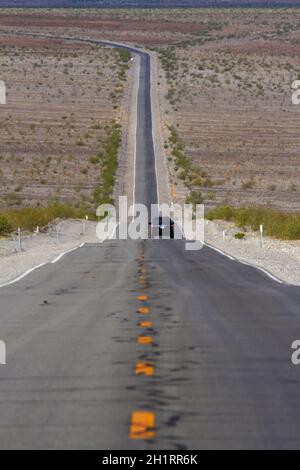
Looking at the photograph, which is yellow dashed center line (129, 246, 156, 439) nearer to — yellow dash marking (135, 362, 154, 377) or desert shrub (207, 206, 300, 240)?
yellow dash marking (135, 362, 154, 377)

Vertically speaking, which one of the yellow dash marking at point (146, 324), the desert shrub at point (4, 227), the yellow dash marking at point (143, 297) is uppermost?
the yellow dash marking at point (146, 324)

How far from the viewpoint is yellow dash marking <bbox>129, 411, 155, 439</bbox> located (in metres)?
8.21

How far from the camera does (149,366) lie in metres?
11.3

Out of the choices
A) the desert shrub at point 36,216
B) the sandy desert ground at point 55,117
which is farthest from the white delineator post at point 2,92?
the desert shrub at point 36,216

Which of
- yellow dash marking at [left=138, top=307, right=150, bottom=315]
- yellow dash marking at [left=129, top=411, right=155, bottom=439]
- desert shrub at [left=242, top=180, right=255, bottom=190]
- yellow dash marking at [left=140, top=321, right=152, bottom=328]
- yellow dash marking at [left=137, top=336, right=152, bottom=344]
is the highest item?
yellow dash marking at [left=129, top=411, right=155, bottom=439]

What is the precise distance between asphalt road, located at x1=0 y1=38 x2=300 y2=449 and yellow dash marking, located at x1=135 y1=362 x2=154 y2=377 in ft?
0.04

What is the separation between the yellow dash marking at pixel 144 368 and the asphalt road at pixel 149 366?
0.01 metres

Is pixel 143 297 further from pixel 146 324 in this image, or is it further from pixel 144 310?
pixel 146 324

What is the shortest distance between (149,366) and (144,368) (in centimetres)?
14

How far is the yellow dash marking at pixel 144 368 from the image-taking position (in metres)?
10.8

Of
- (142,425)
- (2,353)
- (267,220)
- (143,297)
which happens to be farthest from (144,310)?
(267,220)

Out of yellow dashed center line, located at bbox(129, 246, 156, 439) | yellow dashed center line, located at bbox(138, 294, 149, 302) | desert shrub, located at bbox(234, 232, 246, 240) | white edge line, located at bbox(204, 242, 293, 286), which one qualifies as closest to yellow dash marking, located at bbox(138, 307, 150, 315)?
yellow dashed center line, located at bbox(129, 246, 156, 439)

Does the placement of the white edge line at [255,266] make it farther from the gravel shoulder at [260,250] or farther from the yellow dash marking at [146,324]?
the yellow dash marking at [146,324]

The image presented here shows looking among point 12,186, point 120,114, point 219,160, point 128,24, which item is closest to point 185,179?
point 219,160
